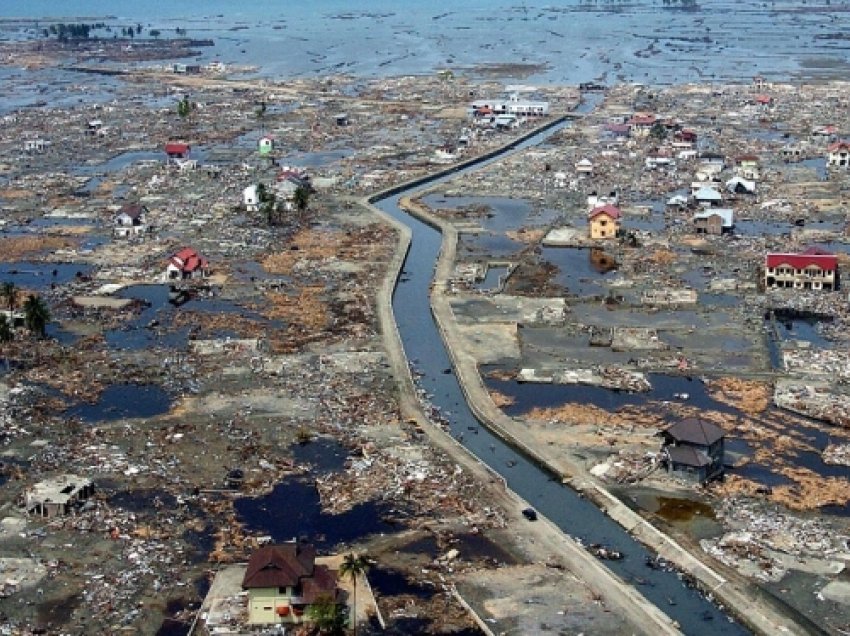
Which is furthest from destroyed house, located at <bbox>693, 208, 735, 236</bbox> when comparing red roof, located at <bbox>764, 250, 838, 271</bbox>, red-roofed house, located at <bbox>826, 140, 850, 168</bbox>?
red-roofed house, located at <bbox>826, 140, 850, 168</bbox>

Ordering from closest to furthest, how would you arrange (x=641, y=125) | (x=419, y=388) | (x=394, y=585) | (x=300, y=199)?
(x=394, y=585) → (x=419, y=388) → (x=300, y=199) → (x=641, y=125)

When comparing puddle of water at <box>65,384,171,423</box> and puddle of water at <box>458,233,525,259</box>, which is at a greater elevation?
puddle of water at <box>458,233,525,259</box>

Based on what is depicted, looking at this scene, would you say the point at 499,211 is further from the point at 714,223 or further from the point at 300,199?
the point at 714,223

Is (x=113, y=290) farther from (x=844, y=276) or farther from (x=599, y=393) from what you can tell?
(x=844, y=276)

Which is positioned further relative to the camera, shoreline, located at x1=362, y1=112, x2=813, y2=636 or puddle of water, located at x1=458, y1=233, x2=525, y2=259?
puddle of water, located at x1=458, y1=233, x2=525, y2=259

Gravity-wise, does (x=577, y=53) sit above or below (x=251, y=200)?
above

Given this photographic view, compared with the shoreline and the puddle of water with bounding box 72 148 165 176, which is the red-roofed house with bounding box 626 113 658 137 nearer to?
the puddle of water with bounding box 72 148 165 176

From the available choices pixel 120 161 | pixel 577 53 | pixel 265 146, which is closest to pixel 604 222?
pixel 265 146

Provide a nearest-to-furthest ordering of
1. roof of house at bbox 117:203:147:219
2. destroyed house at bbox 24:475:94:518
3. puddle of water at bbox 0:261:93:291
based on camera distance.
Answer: destroyed house at bbox 24:475:94:518 < puddle of water at bbox 0:261:93:291 < roof of house at bbox 117:203:147:219
